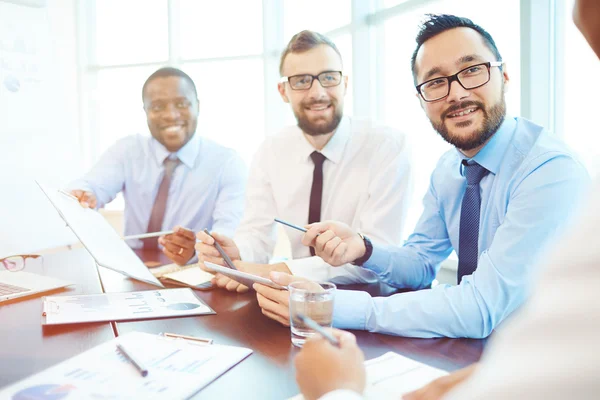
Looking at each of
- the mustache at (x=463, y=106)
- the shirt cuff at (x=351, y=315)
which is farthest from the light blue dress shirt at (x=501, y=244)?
the mustache at (x=463, y=106)

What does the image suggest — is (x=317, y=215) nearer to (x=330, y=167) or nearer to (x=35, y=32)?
(x=330, y=167)

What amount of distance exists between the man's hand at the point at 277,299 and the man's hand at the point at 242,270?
28 cm

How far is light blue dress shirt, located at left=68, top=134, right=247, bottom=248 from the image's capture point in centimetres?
281

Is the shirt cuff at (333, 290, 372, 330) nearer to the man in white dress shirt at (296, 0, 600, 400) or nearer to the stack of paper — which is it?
the stack of paper

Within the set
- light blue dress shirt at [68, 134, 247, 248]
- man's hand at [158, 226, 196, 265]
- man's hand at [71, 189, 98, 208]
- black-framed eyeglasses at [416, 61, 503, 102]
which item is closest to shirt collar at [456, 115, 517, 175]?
black-framed eyeglasses at [416, 61, 503, 102]

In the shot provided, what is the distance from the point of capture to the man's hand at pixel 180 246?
1.99 metres

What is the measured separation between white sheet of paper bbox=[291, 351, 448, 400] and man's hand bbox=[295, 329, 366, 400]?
66 mm

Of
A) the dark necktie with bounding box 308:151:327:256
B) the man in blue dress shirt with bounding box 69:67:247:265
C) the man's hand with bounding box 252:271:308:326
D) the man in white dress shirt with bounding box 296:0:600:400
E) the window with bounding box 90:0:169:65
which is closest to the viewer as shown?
the man in white dress shirt with bounding box 296:0:600:400

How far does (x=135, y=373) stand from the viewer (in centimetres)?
85

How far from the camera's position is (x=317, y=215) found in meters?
2.16

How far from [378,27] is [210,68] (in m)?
1.81

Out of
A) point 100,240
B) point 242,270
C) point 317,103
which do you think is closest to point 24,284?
point 100,240

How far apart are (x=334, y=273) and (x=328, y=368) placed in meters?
0.92

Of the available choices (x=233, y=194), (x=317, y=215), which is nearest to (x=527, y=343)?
(x=317, y=215)
